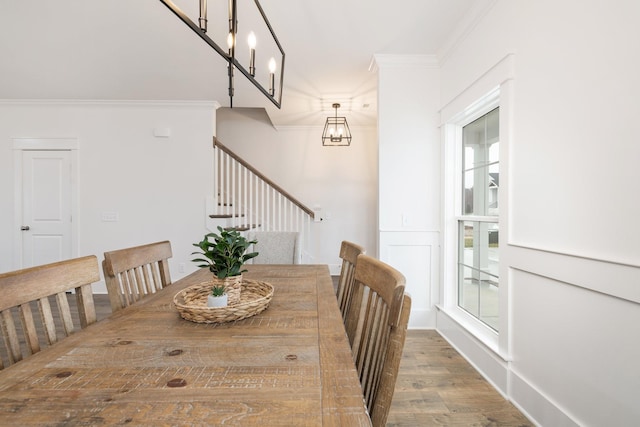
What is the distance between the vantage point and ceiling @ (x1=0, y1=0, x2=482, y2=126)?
2486 mm

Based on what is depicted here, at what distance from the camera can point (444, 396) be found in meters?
2.04

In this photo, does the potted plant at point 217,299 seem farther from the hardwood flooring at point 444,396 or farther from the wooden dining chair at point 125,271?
the hardwood flooring at point 444,396

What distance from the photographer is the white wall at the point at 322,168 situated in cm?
588

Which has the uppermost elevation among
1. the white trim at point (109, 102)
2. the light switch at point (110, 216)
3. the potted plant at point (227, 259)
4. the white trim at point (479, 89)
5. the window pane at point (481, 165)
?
the white trim at point (109, 102)

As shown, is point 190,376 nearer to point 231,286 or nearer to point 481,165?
point 231,286

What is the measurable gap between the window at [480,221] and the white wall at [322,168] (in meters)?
2.88

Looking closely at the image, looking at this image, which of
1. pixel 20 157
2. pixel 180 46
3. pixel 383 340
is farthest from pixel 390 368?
pixel 20 157

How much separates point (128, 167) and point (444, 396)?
4.54 meters

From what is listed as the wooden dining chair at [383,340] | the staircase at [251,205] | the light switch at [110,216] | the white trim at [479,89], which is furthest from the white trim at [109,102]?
the wooden dining chair at [383,340]

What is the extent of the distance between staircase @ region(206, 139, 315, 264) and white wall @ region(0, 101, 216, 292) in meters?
0.15

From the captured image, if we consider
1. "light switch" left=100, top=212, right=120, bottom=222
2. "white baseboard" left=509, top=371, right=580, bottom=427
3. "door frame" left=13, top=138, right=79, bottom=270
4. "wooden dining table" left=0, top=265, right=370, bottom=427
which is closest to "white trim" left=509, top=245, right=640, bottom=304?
"white baseboard" left=509, top=371, right=580, bottom=427

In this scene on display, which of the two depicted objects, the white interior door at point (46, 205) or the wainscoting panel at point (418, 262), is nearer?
the wainscoting panel at point (418, 262)

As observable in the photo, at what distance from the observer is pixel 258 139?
593 cm

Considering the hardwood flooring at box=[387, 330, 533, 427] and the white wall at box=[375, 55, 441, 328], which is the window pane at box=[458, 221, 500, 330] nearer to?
the white wall at box=[375, 55, 441, 328]
